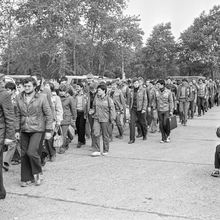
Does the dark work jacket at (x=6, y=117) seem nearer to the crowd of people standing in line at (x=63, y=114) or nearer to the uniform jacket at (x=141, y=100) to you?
the crowd of people standing in line at (x=63, y=114)

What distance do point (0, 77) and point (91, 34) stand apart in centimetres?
3524

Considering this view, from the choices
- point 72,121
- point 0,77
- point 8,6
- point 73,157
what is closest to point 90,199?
point 0,77

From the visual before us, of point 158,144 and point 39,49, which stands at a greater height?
point 39,49

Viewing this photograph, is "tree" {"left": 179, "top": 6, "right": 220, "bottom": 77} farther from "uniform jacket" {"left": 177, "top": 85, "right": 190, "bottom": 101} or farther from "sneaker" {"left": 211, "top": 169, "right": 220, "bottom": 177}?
"sneaker" {"left": 211, "top": 169, "right": 220, "bottom": 177}

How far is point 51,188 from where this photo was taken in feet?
20.0

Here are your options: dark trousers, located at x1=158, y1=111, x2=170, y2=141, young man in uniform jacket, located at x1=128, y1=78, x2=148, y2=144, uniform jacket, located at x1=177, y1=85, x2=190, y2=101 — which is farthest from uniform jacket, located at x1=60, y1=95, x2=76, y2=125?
uniform jacket, located at x1=177, y1=85, x2=190, y2=101

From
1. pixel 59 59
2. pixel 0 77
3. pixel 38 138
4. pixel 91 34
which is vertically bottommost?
pixel 38 138

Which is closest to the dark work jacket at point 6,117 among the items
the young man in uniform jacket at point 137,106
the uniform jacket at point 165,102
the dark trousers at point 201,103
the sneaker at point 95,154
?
the sneaker at point 95,154

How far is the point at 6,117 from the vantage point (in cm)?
508

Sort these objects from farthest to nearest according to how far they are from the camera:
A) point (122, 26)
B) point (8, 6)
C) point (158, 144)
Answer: point (122, 26) → point (8, 6) → point (158, 144)

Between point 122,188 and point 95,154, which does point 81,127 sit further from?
point 122,188

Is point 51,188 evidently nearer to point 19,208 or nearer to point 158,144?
point 19,208

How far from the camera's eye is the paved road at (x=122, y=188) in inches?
196

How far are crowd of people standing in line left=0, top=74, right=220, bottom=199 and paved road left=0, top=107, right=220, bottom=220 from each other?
1.20ft
